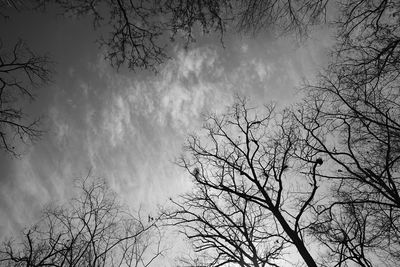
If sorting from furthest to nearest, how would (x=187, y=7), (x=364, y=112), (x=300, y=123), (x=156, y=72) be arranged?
(x=300, y=123), (x=364, y=112), (x=156, y=72), (x=187, y=7)

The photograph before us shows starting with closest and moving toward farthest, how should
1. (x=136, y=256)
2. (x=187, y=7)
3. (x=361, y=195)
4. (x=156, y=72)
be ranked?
(x=187, y=7) → (x=156, y=72) → (x=361, y=195) → (x=136, y=256)

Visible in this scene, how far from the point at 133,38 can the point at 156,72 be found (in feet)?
2.38

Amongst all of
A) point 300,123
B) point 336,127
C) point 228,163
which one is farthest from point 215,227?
point 336,127

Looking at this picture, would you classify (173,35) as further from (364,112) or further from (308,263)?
(364,112)

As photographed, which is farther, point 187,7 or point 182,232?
point 182,232

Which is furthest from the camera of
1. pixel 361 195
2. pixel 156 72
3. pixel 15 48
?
pixel 361 195

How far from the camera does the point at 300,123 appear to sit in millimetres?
10008

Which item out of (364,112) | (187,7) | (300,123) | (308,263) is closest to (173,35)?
(187,7)

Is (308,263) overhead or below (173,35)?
below

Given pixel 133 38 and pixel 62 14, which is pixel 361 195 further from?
pixel 62 14

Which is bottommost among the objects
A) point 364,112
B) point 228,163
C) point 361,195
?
point 361,195

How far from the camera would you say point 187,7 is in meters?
4.07

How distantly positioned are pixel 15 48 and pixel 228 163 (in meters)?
7.55

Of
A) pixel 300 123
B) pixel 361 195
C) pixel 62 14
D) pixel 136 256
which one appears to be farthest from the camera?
pixel 136 256
